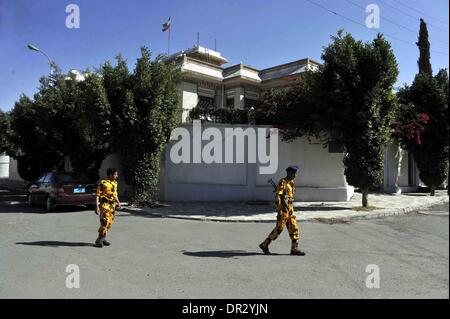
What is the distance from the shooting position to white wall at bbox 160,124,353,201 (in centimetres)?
1644

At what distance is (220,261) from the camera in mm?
6867

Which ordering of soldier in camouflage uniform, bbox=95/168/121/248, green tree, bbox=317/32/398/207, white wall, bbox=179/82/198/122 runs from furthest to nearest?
white wall, bbox=179/82/198/122 < green tree, bbox=317/32/398/207 < soldier in camouflage uniform, bbox=95/168/121/248

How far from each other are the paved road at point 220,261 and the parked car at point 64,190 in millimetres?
2957

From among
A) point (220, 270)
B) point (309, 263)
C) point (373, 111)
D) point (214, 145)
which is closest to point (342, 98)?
point (373, 111)

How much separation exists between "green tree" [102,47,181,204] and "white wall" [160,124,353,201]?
65.7 inches

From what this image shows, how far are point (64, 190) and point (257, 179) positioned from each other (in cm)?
758

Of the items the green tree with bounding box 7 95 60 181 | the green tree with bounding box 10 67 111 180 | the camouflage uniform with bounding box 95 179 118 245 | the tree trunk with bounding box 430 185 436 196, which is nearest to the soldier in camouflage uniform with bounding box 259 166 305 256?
the camouflage uniform with bounding box 95 179 118 245

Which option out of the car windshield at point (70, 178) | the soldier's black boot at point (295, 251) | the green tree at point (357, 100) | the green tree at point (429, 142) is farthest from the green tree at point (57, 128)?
the green tree at point (429, 142)

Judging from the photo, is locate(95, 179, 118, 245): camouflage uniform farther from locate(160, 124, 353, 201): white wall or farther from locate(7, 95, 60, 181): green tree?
locate(7, 95, 60, 181): green tree

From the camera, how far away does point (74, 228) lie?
10.6m

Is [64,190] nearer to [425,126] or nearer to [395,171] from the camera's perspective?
[425,126]

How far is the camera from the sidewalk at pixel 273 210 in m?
12.5

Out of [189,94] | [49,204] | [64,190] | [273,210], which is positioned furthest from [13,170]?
[273,210]

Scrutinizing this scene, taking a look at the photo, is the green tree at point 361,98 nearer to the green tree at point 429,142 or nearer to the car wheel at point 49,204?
the green tree at point 429,142
